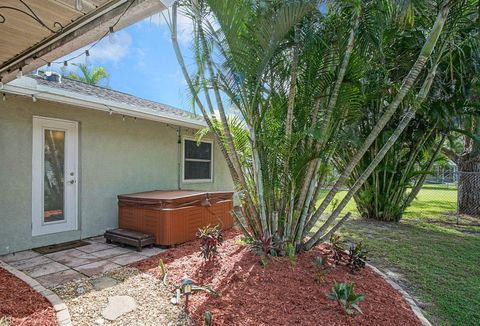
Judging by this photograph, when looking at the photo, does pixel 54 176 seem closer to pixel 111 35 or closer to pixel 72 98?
pixel 72 98

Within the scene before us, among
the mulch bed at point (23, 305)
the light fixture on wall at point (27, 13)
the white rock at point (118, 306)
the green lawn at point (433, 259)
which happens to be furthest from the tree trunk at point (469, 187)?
the light fixture on wall at point (27, 13)

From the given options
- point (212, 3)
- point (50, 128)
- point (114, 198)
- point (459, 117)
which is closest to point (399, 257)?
point (459, 117)

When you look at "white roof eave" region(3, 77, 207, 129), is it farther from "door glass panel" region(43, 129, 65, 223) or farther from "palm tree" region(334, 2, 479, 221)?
"palm tree" region(334, 2, 479, 221)

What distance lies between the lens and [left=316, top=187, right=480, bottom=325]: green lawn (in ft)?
10.7

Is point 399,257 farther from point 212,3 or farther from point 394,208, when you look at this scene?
point 212,3

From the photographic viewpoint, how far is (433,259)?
4871 mm

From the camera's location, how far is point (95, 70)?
20.3 meters

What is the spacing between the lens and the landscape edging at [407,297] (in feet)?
9.52

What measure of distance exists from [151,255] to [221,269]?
1607mm

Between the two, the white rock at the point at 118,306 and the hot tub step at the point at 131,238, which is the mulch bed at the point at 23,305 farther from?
the hot tub step at the point at 131,238

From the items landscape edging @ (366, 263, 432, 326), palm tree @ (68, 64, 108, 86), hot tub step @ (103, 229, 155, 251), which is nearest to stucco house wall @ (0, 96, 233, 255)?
hot tub step @ (103, 229, 155, 251)

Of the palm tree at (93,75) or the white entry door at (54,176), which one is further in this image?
the palm tree at (93,75)

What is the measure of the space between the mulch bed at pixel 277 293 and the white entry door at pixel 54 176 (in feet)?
7.25

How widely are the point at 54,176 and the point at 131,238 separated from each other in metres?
1.88
